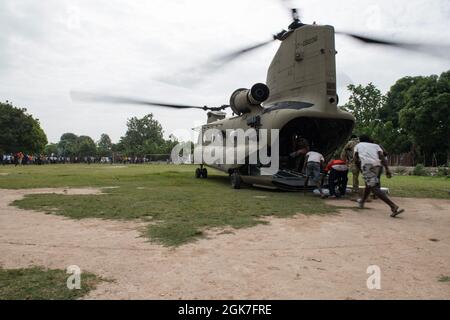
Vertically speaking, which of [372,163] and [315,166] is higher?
[372,163]

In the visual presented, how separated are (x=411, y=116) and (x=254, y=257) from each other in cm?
3244

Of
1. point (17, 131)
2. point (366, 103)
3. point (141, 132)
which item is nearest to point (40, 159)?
point (17, 131)

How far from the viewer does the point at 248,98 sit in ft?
38.8

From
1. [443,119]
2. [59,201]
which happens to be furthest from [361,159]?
[443,119]

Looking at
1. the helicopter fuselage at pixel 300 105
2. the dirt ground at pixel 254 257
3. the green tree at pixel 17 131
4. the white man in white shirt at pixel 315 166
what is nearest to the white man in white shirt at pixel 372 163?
the dirt ground at pixel 254 257

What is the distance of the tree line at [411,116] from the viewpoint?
30328 mm

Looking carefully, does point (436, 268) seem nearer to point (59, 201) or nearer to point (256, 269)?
point (256, 269)

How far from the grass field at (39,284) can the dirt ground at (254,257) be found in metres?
0.14

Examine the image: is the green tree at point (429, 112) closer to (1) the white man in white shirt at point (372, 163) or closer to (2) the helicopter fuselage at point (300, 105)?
(2) the helicopter fuselage at point (300, 105)

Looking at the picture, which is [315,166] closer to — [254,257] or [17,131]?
[254,257]

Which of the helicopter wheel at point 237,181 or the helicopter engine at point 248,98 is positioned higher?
the helicopter engine at point 248,98
